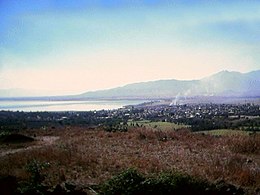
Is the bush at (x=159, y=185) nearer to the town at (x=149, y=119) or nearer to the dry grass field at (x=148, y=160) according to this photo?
the dry grass field at (x=148, y=160)

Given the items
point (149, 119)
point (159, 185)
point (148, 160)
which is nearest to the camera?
point (159, 185)

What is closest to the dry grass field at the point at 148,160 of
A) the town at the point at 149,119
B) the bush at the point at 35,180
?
the bush at the point at 35,180

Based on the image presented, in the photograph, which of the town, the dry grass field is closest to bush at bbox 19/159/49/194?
the dry grass field

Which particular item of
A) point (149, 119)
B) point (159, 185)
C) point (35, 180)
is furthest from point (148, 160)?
point (149, 119)

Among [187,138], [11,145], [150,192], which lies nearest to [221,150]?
[187,138]

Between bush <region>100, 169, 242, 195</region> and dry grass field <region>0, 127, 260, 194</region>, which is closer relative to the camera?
bush <region>100, 169, 242, 195</region>

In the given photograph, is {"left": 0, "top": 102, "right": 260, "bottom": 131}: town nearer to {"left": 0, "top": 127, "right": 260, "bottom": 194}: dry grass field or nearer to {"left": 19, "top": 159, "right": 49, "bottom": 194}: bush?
{"left": 0, "top": 127, "right": 260, "bottom": 194}: dry grass field

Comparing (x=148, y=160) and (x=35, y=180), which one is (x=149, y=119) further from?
(x=35, y=180)

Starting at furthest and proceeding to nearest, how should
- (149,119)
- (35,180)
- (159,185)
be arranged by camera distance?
(149,119) → (35,180) → (159,185)
